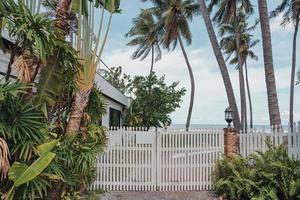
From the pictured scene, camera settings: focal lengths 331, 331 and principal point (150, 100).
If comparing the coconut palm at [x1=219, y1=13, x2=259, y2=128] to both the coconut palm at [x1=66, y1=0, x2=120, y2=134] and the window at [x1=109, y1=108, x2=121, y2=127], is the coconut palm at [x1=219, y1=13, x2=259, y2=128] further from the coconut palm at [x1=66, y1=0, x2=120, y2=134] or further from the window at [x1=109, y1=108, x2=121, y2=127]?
the coconut palm at [x1=66, y1=0, x2=120, y2=134]

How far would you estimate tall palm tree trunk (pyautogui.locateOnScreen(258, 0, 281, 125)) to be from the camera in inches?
418

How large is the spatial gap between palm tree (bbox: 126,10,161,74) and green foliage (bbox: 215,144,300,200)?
17.0m

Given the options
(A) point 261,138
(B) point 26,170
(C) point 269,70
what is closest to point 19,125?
(B) point 26,170

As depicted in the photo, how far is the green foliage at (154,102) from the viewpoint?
2241 cm

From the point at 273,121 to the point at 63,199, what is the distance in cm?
713

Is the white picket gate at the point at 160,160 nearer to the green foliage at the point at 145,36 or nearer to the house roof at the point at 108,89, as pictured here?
the house roof at the point at 108,89

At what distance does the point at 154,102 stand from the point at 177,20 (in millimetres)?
5702

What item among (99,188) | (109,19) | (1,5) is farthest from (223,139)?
(1,5)

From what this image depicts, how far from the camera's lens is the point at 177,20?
22.0m

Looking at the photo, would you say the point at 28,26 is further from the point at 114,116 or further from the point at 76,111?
the point at 114,116

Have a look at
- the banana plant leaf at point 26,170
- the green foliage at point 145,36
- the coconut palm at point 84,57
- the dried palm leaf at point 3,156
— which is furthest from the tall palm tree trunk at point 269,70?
the green foliage at point 145,36

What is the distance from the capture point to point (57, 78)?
5508 mm

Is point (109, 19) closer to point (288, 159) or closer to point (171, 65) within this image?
point (288, 159)

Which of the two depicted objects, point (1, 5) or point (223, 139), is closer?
point (1, 5)
